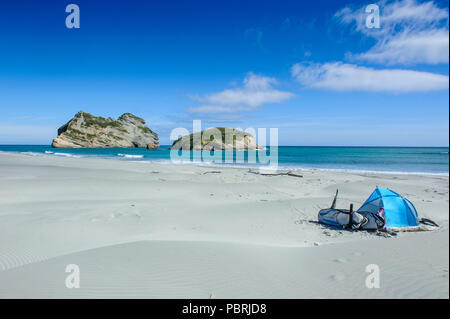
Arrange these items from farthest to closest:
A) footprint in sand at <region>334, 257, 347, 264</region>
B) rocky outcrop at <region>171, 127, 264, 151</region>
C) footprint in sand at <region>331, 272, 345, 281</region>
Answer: rocky outcrop at <region>171, 127, 264, 151</region> → footprint in sand at <region>334, 257, 347, 264</region> → footprint in sand at <region>331, 272, 345, 281</region>

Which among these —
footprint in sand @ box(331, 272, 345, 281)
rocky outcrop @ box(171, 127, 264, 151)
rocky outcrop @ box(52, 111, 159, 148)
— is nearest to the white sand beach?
footprint in sand @ box(331, 272, 345, 281)

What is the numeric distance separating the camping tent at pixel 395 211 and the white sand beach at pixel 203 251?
2.35 ft

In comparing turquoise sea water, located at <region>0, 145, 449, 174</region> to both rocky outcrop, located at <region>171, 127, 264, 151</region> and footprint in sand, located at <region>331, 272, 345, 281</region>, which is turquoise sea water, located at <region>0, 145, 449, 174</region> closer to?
rocky outcrop, located at <region>171, 127, 264, 151</region>

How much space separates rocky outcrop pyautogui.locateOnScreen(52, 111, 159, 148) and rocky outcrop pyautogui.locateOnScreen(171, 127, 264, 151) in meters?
26.3

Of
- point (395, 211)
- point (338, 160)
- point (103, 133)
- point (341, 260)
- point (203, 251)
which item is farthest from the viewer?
point (103, 133)

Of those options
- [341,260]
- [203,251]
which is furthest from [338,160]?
[203,251]

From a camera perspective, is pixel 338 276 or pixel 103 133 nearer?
pixel 338 276

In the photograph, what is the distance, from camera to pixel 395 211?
870 centimetres

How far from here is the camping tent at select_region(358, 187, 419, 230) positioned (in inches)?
336

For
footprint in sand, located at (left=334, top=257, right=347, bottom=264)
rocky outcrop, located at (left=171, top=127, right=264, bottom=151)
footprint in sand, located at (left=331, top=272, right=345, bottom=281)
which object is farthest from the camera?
rocky outcrop, located at (left=171, top=127, right=264, bottom=151)

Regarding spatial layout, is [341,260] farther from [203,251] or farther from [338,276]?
[203,251]

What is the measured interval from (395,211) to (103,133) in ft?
428

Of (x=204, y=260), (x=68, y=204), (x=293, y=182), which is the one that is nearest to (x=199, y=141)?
(x=293, y=182)

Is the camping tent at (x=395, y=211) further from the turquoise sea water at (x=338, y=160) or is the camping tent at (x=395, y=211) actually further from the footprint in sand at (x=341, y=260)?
the turquoise sea water at (x=338, y=160)
